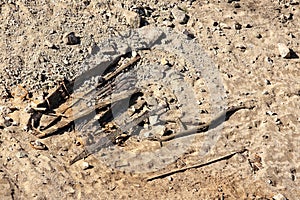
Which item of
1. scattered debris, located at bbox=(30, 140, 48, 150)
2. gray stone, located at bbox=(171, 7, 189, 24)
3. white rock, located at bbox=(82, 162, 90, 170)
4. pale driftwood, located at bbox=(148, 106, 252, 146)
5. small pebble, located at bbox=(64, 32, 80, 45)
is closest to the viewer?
white rock, located at bbox=(82, 162, 90, 170)

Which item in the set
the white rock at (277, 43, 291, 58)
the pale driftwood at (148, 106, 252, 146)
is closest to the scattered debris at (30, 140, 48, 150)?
the pale driftwood at (148, 106, 252, 146)

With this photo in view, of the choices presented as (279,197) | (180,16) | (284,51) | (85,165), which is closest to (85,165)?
(85,165)

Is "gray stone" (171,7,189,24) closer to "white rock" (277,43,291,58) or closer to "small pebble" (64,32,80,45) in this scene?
"white rock" (277,43,291,58)

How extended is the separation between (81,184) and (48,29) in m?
2.54

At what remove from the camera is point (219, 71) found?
296 inches

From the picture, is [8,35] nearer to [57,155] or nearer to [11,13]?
[11,13]

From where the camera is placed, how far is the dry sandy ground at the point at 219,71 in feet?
20.5

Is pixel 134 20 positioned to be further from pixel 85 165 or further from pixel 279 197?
pixel 279 197

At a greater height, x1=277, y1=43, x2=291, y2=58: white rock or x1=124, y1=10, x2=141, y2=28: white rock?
x1=124, y1=10, x2=141, y2=28: white rock

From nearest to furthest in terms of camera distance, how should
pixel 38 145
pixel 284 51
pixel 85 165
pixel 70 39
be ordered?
pixel 85 165
pixel 38 145
pixel 70 39
pixel 284 51

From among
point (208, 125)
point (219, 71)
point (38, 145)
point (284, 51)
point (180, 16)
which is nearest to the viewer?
point (38, 145)

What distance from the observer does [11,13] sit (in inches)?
304

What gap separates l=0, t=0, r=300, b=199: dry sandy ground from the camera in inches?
246

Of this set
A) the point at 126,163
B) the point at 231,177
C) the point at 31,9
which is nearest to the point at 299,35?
the point at 231,177
